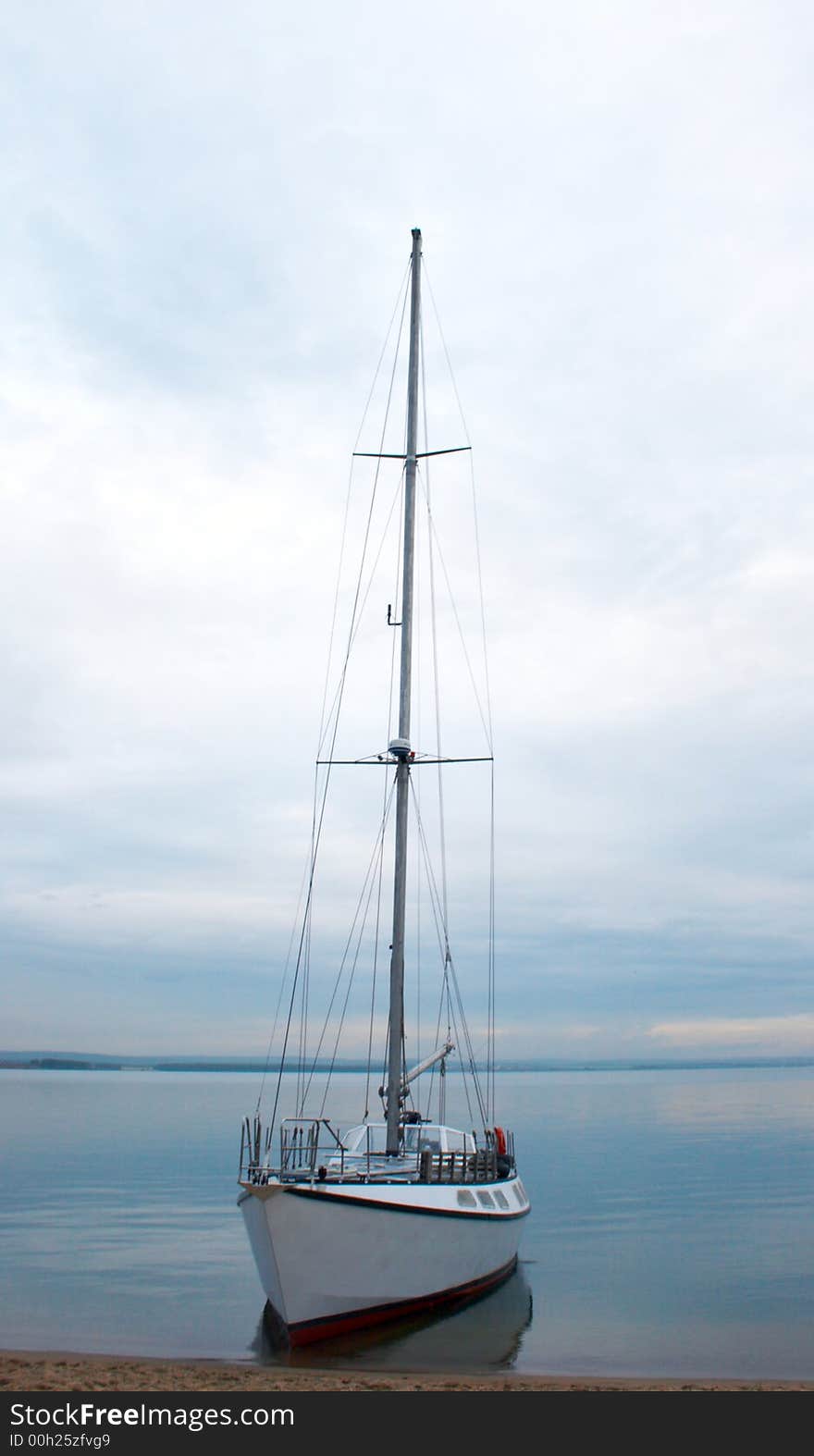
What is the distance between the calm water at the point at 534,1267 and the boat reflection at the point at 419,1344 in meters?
0.06

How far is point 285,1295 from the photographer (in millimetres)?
18828

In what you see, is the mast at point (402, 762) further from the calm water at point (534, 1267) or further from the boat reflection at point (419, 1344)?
the calm water at point (534, 1267)

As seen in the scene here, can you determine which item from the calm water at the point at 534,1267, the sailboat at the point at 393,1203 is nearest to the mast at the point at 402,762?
the sailboat at the point at 393,1203

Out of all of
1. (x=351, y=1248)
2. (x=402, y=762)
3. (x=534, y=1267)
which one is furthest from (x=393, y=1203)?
(x=534, y=1267)

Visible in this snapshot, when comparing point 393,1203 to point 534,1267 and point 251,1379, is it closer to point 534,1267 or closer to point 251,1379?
point 251,1379

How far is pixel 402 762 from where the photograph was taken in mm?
25906

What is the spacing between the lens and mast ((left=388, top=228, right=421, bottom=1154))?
24.3m

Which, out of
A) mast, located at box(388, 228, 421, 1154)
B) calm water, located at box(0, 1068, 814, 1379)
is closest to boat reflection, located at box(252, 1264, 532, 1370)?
calm water, located at box(0, 1068, 814, 1379)

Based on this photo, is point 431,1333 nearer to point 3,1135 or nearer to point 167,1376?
point 167,1376

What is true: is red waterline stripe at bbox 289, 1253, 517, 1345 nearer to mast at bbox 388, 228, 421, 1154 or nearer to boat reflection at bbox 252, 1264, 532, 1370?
boat reflection at bbox 252, 1264, 532, 1370

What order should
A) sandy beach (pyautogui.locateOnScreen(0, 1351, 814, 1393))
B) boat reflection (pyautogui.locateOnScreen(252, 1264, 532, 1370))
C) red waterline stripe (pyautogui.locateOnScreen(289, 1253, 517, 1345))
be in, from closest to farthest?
sandy beach (pyautogui.locateOnScreen(0, 1351, 814, 1393))
boat reflection (pyautogui.locateOnScreen(252, 1264, 532, 1370))
red waterline stripe (pyautogui.locateOnScreen(289, 1253, 517, 1345))

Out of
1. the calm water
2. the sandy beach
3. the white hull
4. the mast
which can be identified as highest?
the mast

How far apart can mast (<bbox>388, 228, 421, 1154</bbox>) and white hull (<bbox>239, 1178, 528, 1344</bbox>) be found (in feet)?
10.4
